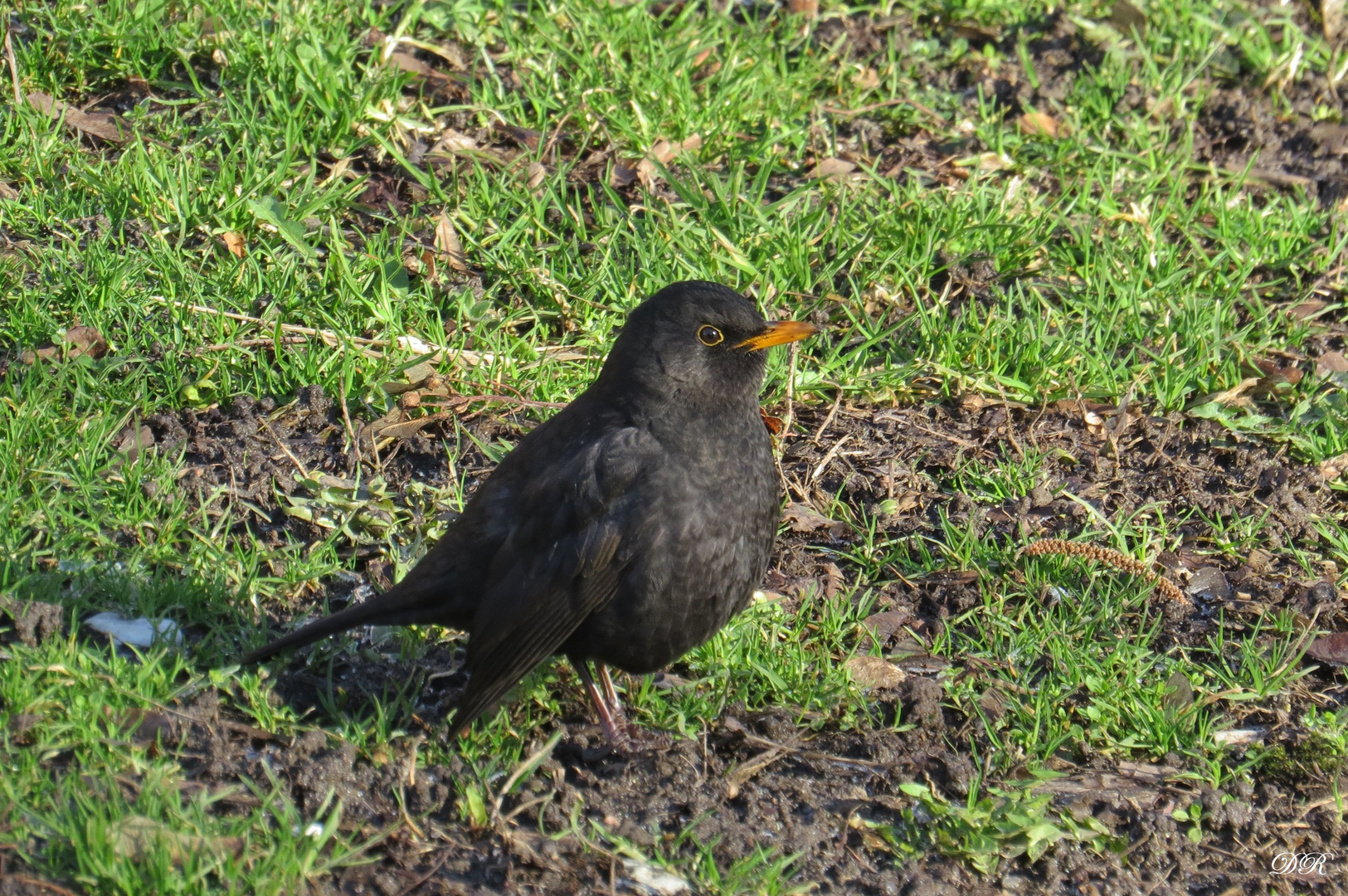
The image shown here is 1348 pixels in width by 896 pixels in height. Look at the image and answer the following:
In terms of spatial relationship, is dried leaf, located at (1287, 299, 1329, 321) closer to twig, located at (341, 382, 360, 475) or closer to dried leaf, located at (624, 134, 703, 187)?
dried leaf, located at (624, 134, 703, 187)

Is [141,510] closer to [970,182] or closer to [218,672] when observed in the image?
[218,672]

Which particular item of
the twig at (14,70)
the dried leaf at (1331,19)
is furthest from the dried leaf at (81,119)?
the dried leaf at (1331,19)

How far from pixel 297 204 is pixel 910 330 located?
2.58 meters

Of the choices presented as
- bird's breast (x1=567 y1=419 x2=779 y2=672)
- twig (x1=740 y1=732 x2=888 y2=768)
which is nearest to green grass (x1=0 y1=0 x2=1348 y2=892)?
twig (x1=740 y1=732 x2=888 y2=768)

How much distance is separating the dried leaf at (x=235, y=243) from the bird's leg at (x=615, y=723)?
247 centimetres

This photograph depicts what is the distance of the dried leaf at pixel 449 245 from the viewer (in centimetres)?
595

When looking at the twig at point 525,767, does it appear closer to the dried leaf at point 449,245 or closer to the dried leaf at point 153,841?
the dried leaf at point 153,841

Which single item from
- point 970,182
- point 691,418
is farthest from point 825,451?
point 970,182

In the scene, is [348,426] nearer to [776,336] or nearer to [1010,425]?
[776,336]

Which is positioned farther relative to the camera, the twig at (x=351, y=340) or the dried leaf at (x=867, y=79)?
the dried leaf at (x=867, y=79)

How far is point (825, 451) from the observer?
18.1ft

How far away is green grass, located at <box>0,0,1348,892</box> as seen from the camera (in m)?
4.43

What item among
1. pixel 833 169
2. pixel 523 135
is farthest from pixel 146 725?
pixel 833 169

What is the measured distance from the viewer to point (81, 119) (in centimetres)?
622
